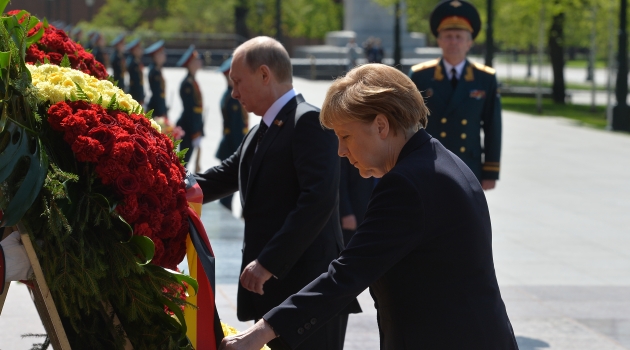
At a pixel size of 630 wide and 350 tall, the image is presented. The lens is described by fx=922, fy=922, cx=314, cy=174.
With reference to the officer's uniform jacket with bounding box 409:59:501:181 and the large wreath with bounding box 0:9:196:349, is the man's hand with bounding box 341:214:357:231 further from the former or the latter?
the large wreath with bounding box 0:9:196:349

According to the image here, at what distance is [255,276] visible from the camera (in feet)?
12.2

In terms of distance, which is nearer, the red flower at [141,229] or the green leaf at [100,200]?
the green leaf at [100,200]

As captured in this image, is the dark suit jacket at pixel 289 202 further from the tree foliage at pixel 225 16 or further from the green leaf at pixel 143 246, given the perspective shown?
the tree foliage at pixel 225 16

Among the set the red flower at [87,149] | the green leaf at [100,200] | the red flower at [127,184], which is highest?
the red flower at [87,149]

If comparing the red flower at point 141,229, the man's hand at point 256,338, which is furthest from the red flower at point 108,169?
the man's hand at point 256,338

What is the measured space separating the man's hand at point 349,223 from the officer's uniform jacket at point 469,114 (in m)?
0.90

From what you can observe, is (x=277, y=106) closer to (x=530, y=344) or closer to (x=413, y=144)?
(x=413, y=144)

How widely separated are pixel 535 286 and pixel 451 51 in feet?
6.62

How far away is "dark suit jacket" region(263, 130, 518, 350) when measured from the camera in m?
2.51

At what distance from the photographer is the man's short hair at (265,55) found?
3.89 meters

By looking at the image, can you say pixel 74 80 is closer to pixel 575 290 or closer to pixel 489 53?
pixel 575 290

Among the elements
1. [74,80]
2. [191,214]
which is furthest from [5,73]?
[191,214]

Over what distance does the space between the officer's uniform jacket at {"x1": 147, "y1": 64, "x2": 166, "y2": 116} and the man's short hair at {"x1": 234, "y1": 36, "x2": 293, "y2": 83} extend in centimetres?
1119

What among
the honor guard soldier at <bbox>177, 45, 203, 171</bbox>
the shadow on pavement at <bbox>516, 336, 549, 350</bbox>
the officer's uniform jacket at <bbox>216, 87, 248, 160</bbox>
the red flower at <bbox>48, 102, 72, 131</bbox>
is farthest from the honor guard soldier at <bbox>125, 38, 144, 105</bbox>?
the red flower at <bbox>48, 102, 72, 131</bbox>
